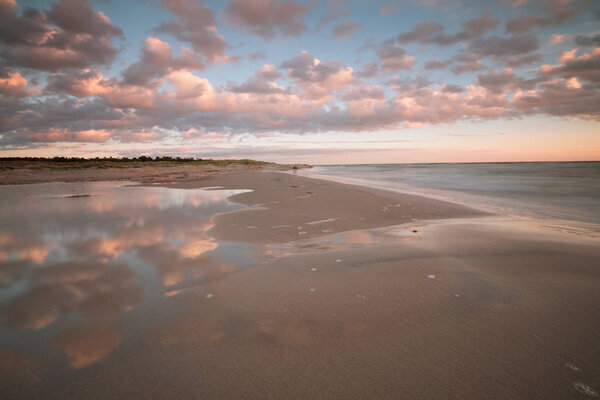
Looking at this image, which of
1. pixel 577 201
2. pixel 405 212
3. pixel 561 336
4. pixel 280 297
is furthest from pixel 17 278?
pixel 577 201

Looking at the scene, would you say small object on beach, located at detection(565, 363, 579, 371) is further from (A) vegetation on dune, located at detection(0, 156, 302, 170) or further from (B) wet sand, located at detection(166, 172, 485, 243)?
(A) vegetation on dune, located at detection(0, 156, 302, 170)

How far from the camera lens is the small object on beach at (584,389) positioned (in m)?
1.78

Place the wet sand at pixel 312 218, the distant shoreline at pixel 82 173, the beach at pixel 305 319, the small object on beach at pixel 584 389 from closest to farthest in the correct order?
the small object on beach at pixel 584 389 < the beach at pixel 305 319 < the wet sand at pixel 312 218 < the distant shoreline at pixel 82 173

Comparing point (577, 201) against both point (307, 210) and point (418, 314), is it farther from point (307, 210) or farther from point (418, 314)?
point (418, 314)

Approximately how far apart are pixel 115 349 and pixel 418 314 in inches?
110

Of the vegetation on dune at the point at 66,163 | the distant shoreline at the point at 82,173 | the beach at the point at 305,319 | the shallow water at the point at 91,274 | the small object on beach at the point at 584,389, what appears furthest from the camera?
the vegetation on dune at the point at 66,163

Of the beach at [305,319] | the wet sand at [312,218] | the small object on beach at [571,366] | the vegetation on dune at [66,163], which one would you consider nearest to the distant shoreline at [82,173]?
the vegetation on dune at [66,163]

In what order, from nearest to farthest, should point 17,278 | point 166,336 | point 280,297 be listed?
1. point 166,336
2. point 280,297
3. point 17,278

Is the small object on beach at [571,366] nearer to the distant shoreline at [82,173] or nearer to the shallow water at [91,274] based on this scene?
the shallow water at [91,274]

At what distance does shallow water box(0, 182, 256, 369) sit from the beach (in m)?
0.02

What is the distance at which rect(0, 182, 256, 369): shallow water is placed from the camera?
2436 millimetres

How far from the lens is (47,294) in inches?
127

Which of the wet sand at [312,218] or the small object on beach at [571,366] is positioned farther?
the wet sand at [312,218]

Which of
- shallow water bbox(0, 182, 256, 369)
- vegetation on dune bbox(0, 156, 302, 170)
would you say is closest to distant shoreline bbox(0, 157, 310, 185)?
vegetation on dune bbox(0, 156, 302, 170)
